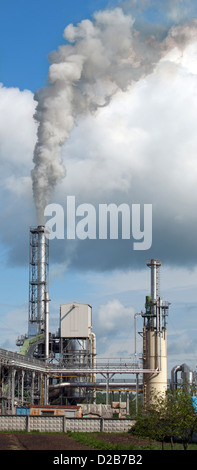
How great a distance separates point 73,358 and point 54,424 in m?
32.2

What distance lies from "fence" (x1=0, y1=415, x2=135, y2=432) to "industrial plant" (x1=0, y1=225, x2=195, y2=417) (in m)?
15.8

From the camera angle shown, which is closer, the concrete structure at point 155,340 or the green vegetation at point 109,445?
the green vegetation at point 109,445

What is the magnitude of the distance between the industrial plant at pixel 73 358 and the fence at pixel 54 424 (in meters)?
15.8

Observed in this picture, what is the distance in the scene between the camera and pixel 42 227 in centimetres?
8831

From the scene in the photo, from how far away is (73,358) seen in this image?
84.5 meters

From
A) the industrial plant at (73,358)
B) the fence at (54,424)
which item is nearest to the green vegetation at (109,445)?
the fence at (54,424)

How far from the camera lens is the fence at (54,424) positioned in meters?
52.1

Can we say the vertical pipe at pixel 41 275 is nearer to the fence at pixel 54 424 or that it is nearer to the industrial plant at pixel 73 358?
the industrial plant at pixel 73 358

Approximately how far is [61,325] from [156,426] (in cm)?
4859

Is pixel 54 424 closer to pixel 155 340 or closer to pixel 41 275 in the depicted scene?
pixel 155 340

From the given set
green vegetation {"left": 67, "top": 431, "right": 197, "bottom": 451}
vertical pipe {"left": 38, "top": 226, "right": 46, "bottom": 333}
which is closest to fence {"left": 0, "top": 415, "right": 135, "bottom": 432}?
green vegetation {"left": 67, "top": 431, "right": 197, "bottom": 451}

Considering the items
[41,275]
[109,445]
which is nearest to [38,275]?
[41,275]
